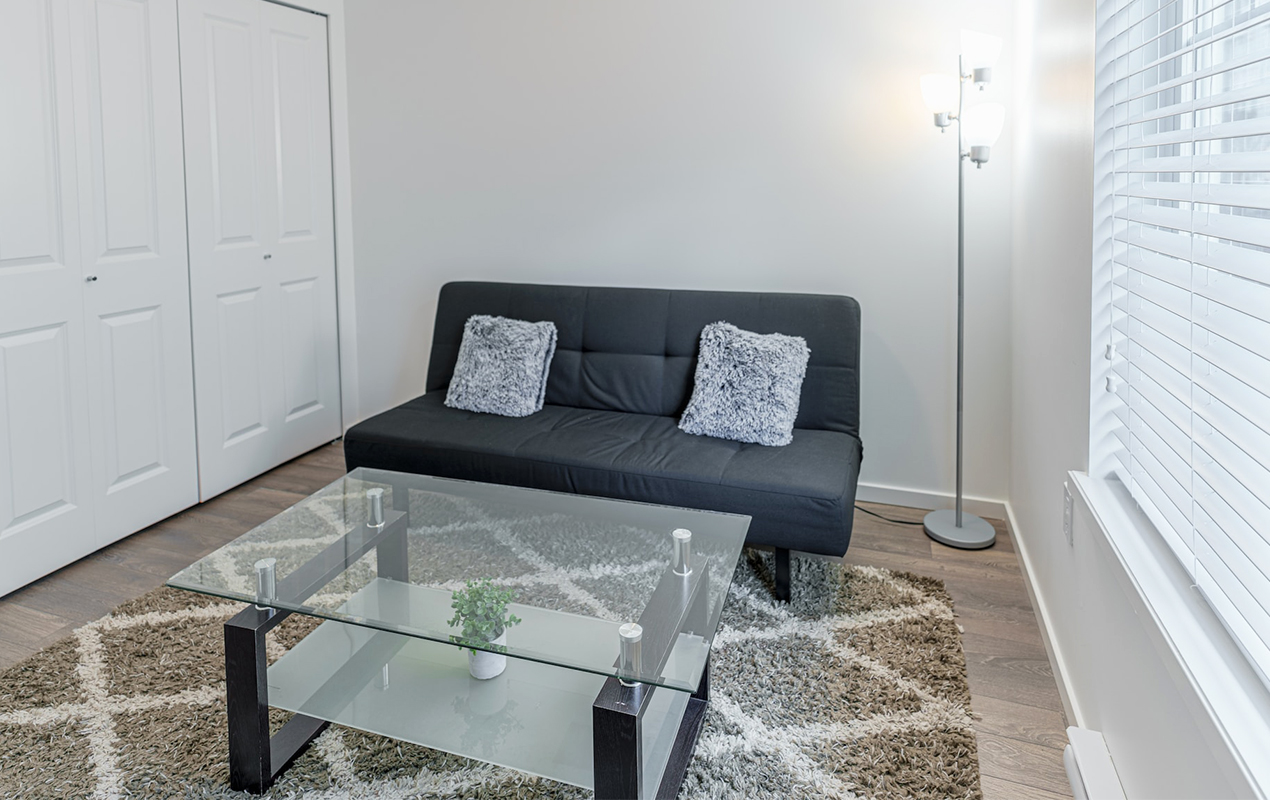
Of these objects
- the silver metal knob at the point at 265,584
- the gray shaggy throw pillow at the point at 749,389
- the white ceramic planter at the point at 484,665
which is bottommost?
the white ceramic planter at the point at 484,665

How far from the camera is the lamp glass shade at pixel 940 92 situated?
282 centimetres

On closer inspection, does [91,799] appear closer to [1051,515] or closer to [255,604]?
[255,604]

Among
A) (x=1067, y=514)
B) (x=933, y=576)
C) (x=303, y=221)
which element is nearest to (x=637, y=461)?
(x=933, y=576)

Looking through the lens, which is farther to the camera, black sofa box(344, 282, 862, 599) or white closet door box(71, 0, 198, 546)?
white closet door box(71, 0, 198, 546)

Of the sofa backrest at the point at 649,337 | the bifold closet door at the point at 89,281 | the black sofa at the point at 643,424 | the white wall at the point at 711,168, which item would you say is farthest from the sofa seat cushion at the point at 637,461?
the bifold closet door at the point at 89,281

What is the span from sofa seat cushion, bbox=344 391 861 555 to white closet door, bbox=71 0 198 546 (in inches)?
28.1

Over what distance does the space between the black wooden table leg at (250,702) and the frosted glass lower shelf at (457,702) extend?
6cm

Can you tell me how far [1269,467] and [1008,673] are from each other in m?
1.25

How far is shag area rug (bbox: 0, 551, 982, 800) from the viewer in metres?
1.78

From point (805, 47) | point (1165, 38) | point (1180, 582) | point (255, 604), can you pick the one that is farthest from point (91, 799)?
point (805, 47)

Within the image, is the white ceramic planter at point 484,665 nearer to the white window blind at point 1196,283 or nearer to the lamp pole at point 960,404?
the white window blind at point 1196,283

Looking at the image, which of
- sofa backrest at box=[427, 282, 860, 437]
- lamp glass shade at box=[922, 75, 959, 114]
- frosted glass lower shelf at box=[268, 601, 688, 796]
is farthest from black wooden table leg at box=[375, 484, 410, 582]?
lamp glass shade at box=[922, 75, 959, 114]

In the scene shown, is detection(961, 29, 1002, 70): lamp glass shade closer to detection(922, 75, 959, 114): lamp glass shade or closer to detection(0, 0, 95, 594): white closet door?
detection(922, 75, 959, 114): lamp glass shade

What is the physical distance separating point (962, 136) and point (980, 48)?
0.89 ft
